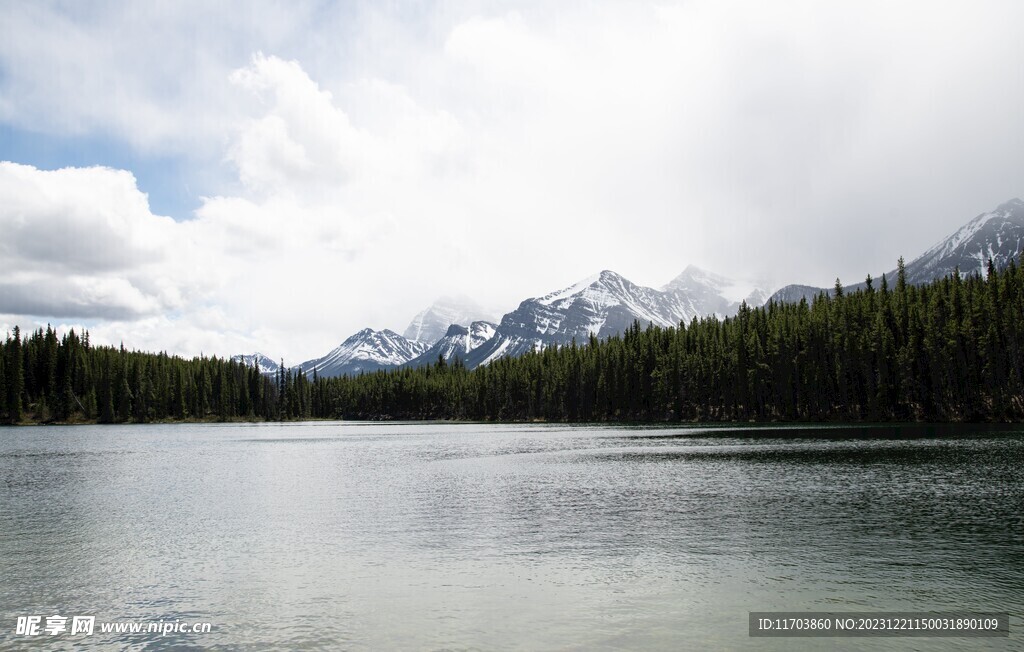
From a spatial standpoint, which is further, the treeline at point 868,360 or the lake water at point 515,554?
the treeline at point 868,360

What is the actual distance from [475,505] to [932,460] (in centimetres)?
4509

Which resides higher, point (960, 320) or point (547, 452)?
point (960, 320)

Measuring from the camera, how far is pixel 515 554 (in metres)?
27.8

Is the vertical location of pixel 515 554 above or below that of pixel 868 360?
below

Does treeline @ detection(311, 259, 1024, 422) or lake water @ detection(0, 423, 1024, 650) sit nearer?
lake water @ detection(0, 423, 1024, 650)

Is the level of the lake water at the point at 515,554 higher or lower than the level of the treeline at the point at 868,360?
lower

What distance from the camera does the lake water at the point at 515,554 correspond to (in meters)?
19.1

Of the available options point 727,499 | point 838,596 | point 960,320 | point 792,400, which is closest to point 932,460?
point 727,499

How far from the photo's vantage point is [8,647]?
1778cm

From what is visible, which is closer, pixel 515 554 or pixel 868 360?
pixel 515 554

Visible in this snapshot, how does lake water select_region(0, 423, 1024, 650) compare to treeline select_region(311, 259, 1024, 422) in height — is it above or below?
below

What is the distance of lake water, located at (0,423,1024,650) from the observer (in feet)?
62.6

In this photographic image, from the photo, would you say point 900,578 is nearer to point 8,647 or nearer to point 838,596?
point 838,596

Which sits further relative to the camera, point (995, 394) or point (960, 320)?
point (960, 320)
